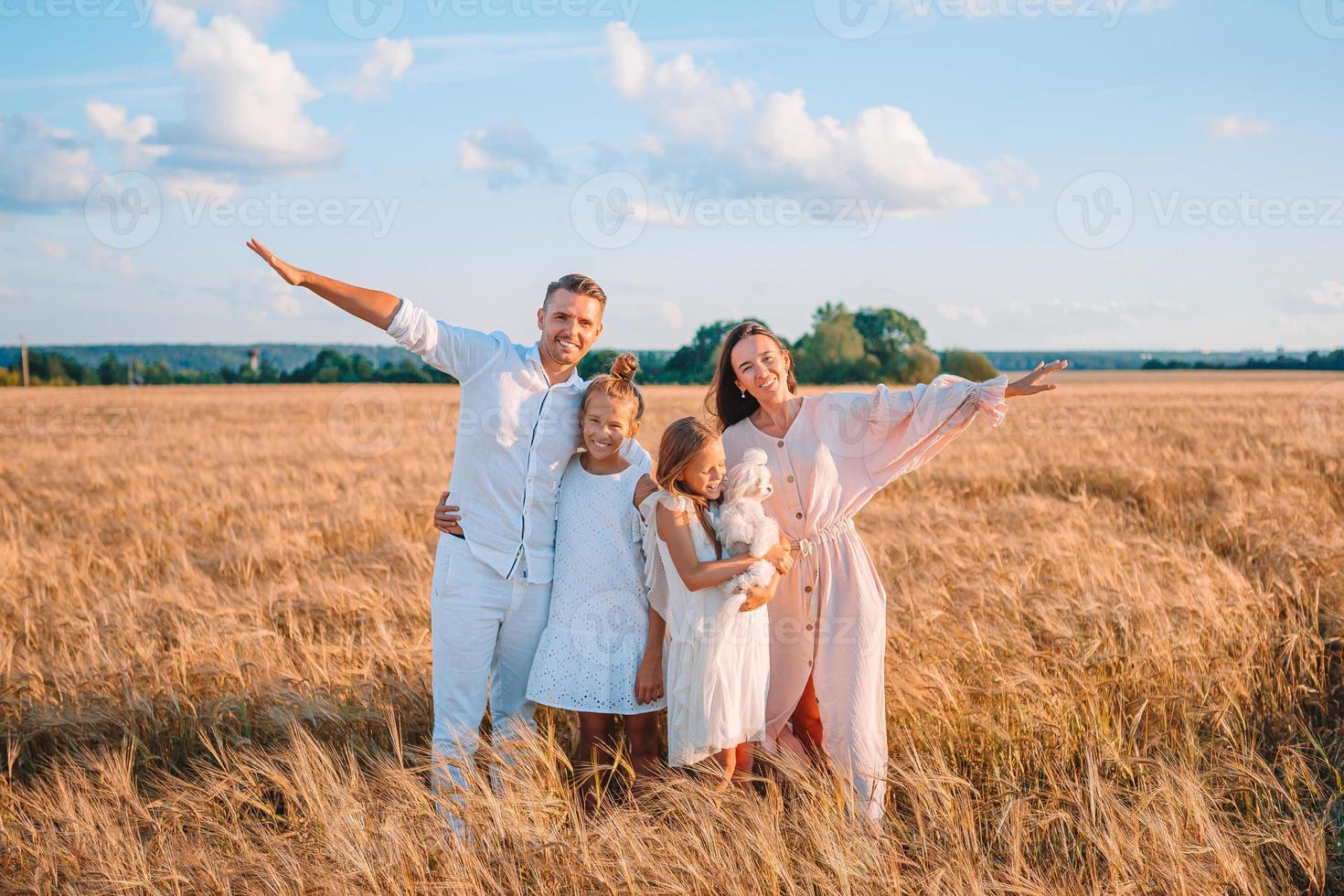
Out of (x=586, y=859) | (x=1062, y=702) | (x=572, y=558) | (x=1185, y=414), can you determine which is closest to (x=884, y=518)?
(x=1062, y=702)

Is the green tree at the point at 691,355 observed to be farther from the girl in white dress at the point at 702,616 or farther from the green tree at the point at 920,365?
the girl in white dress at the point at 702,616

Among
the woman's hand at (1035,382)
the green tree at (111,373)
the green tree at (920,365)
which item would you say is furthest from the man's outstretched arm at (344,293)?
the green tree at (111,373)

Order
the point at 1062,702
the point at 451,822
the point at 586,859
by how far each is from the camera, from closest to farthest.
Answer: the point at 586,859, the point at 451,822, the point at 1062,702

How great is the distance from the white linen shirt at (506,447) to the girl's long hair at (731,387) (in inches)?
25.0

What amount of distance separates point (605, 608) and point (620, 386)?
841 millimetres

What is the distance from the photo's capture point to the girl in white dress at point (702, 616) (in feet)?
10.5

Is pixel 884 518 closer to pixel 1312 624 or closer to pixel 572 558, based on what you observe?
pixel 1312 624

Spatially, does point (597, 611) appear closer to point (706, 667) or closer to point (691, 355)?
point (706, 667)

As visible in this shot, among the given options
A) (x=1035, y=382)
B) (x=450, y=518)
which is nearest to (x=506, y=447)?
(x=450, y=518)

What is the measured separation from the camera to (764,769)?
3680 mm

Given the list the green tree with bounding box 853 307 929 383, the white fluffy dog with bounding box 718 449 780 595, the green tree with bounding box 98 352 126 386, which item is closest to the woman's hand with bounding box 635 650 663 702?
the white fluffy dog with bounding box 718 449 780 595

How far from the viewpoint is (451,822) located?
3.17m

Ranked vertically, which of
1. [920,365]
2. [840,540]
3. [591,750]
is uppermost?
[920,365]

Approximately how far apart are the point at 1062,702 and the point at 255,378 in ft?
296
